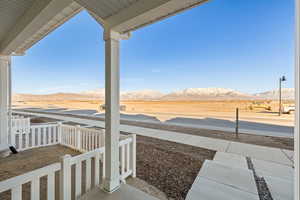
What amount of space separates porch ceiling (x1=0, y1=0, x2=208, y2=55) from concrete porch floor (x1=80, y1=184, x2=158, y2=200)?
229cm

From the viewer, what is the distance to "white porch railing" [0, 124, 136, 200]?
1.39 metres

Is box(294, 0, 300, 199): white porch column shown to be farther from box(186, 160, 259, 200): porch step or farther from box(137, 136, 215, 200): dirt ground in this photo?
box(137, 136, 215, 200): dirt ground

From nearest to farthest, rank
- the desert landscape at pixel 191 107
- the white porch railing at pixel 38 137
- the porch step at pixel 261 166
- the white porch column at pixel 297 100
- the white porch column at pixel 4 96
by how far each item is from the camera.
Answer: the white porch column at pixel 297 100 → the porch step at pixel 261 166 → the white porch column at pixel 4 96 → the white porch railing at pixel 38 137 → the desert landscape at pixel 191 107

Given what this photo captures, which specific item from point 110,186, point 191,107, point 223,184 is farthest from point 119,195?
point 191,107

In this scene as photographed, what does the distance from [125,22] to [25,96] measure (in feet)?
217

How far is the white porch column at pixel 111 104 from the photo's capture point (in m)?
1.94

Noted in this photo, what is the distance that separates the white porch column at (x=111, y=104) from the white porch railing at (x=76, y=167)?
0.25 m

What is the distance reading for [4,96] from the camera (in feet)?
12.0

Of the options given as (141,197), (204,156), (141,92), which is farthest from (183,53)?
(141,92)

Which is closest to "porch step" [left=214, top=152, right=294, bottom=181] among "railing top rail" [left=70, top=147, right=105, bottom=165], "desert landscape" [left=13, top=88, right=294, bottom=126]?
"desert landscape" [left=13, top=88, right=294, bottom=126]

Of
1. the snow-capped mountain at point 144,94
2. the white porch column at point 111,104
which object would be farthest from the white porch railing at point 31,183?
the snow-capped mountain at point 144,94

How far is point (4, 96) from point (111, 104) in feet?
12.2

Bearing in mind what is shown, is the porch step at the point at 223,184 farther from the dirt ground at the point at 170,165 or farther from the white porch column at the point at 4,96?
the white porch column at the point at 4,96

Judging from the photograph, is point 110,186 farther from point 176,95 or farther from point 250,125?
point 176,95
